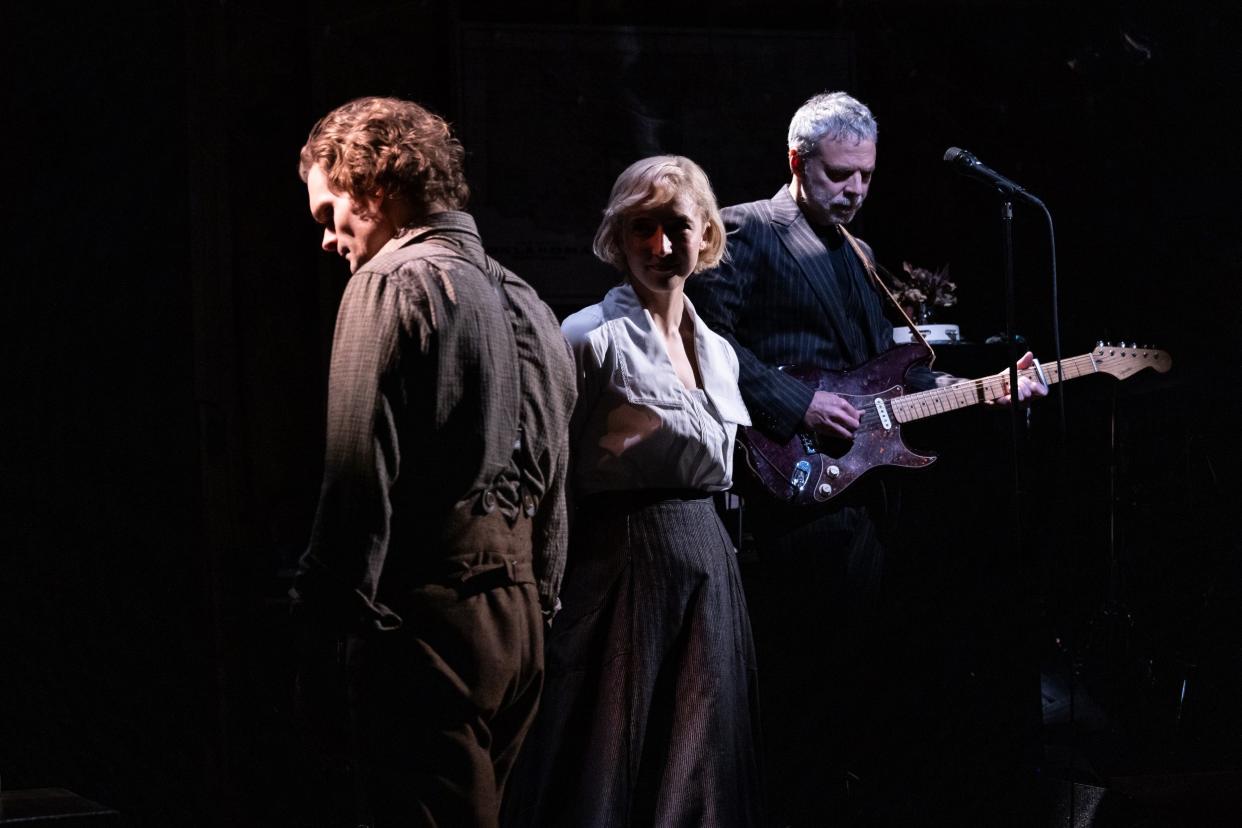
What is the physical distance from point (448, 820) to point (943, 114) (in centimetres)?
395

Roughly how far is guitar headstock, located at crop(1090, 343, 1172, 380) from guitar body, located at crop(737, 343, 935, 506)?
0.66 meters

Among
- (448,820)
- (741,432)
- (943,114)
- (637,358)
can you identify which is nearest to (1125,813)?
(741,432)

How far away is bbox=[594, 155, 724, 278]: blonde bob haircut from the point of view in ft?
9.91

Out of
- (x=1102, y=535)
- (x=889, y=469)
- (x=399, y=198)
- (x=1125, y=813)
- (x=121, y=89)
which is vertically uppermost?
(x=121, y=89)

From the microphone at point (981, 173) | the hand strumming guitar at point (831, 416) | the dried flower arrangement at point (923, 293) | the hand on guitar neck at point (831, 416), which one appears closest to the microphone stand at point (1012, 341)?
the microphone at point (981, 173)

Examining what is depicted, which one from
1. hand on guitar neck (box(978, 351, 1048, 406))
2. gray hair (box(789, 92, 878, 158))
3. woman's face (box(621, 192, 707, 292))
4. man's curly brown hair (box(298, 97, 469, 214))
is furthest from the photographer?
hand on guitar neck (box(978, 351, 1048, 406))

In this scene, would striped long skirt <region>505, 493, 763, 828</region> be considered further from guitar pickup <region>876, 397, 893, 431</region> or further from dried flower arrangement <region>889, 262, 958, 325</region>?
dried flower arrangement <region>889, 262, 958, 325</region>

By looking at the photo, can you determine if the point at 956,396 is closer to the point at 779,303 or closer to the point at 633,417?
the point at 779,303

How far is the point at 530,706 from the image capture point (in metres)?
2.33

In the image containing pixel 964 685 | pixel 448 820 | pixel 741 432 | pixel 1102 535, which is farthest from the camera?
pixel 1102 535

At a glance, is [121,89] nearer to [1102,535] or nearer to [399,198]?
[399,198]

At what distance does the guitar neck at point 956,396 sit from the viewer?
381cm

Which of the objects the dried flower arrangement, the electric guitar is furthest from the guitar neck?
the dried flower arrangement

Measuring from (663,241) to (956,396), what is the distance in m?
1.31
